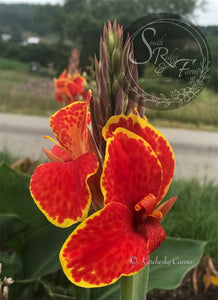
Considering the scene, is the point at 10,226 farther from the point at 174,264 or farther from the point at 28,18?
the point at 28,18

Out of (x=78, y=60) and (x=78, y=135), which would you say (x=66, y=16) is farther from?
(x=78, y=135)

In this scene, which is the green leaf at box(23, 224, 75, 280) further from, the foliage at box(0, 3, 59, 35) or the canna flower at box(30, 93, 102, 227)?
the foliage at box(0, 3, 59, 35)

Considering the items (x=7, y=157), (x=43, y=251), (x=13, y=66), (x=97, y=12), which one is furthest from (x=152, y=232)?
(x=7, y=157)

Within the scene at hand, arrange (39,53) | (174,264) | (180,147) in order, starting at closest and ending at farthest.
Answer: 1. (174,264)
2. (180,147)
3. (39,53)

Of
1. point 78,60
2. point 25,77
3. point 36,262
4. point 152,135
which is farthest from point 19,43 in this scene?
point 152,135

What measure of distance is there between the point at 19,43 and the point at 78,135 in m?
0.51

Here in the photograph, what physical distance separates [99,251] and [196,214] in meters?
0.68

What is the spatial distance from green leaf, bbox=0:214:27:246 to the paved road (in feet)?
0.38

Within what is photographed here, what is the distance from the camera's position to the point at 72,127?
1.10 feet

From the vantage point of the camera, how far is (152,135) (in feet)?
1.01

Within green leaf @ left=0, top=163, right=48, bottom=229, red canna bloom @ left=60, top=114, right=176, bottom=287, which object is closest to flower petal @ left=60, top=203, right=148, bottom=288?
red canna bloom @ left=60, top=114, right=176, bottom=287

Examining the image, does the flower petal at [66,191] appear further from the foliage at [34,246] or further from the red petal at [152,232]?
the foliage at [34,246]

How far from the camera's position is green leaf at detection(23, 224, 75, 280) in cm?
55

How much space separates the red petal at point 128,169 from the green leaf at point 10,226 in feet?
1.14
